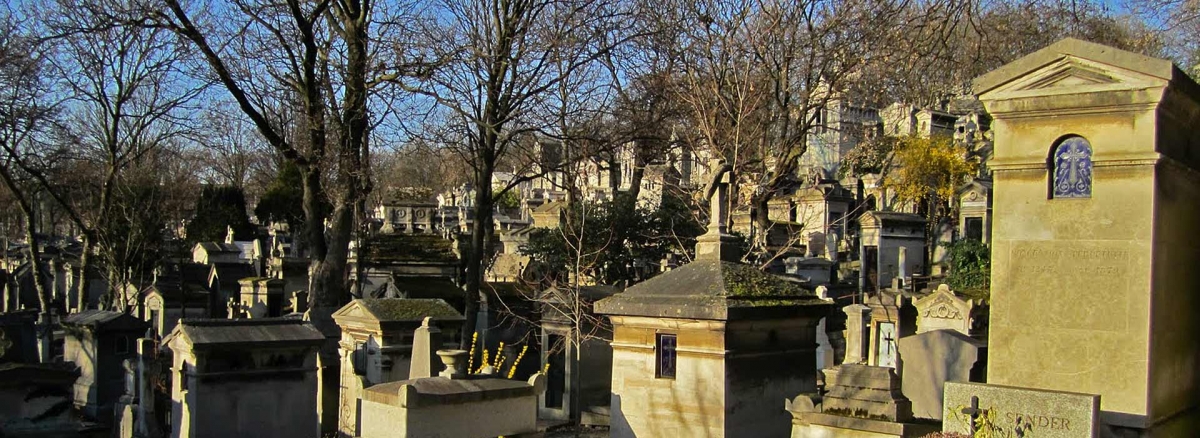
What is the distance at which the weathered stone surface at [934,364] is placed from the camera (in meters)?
11.0

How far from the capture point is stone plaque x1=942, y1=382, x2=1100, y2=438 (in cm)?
619

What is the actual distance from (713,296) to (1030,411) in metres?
2.88

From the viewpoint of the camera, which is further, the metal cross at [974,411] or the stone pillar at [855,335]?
the stone pillar at [855,335]

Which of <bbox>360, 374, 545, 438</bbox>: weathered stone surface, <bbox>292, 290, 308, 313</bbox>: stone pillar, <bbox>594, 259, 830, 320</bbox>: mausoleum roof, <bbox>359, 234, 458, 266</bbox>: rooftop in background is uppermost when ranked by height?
<bbox>594, 259, 830, 320</bbox>: mausoleum roof

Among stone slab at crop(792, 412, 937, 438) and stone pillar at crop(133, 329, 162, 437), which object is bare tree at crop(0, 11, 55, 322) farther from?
stone slab at crop(792, 412, 937, 438)

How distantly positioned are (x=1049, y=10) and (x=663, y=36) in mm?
6854

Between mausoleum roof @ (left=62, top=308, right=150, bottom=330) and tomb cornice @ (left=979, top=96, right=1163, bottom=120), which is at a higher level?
tomb cornice @ (left=979, top=96, right=1163, bottom=120)

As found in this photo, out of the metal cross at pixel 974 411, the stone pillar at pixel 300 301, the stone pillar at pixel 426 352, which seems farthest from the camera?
the stone pillar at pixel 300 301

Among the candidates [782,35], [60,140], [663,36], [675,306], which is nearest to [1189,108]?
[675,306]

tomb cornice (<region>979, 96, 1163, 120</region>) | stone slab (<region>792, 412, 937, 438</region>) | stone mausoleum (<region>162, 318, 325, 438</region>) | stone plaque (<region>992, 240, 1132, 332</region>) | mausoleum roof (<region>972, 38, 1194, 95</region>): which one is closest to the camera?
mausoleum roof (<region>972, 38, 1194, 95</region>)

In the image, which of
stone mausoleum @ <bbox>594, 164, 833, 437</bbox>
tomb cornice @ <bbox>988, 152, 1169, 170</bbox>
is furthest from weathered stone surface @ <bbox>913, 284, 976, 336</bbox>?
tomb cornice @ <bbox>988, 152, 1169, 170</bbox>

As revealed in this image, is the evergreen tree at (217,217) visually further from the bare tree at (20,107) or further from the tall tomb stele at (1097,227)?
the tall tomb stele at (1097,227)

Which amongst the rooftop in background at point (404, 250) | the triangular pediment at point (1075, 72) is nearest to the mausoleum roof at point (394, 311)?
the triangular pediment at point (1075, 72)

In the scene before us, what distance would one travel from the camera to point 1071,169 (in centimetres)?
709
